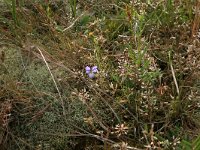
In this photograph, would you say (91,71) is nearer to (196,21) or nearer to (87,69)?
(87,69)

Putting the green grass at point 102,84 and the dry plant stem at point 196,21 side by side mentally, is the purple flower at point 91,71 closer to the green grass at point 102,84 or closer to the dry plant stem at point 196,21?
the green grass at point 102,84

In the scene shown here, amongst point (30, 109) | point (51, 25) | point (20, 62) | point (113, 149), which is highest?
point (51, 25)

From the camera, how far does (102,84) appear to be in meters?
1.83

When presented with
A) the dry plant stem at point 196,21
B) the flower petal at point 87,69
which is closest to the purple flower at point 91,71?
the flower petal at point 87,69

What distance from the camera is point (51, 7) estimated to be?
2.34 metres

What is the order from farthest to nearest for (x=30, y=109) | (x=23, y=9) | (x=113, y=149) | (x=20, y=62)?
1. (x=23, y=9)
2. (x=20, y=62)
3. (x=30, y=109)
4. (x=113, y=149)

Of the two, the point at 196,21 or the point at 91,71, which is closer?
the point at 91,71

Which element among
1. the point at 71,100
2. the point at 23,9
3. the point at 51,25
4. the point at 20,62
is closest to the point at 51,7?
the point at 23,9

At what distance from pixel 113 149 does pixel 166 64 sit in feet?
1.81

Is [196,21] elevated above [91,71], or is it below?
above

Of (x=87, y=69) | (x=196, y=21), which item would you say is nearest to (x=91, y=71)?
(x=87, y=69)

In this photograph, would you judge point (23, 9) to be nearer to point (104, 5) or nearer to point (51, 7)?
point (51, 7)

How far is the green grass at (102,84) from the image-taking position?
174 cm

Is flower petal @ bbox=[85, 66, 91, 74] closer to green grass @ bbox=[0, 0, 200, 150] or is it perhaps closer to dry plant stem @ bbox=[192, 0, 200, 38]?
green grass @ bbox=[0, 0, 200, 150]
